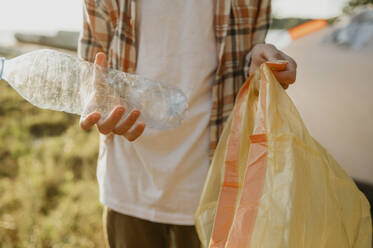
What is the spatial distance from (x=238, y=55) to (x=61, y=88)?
2.32 ft

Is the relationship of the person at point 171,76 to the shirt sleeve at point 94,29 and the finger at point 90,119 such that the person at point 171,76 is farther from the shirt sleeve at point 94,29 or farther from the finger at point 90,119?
the finger at point 90,119

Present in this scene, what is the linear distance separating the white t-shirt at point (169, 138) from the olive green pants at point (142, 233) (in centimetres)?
5

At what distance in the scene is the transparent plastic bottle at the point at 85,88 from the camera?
100cm

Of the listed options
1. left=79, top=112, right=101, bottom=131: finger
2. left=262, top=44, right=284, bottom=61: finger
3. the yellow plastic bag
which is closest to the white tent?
the yellow plastic bag

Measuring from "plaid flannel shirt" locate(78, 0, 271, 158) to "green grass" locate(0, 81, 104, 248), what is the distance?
4.31ft

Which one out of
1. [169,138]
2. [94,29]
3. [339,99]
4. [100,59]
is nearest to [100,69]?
[100,59]

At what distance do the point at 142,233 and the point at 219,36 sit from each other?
68 cm

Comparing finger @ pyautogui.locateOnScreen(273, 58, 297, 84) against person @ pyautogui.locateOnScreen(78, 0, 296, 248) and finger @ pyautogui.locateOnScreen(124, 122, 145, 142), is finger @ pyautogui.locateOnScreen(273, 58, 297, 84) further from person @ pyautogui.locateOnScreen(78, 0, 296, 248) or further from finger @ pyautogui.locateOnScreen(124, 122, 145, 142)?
finger @ pyautogui.locateOnScreen(124, 122, 145, 142)

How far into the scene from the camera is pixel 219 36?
947mm

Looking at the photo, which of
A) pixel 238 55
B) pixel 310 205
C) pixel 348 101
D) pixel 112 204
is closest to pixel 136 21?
pixel 238 55

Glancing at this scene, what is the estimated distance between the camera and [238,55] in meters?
0.99

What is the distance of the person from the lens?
0.94 meters

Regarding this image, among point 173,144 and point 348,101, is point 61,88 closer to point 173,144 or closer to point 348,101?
point 173,144

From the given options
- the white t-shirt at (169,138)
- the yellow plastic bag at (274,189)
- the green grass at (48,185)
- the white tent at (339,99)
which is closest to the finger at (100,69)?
the white t-shirt at (169,138)
